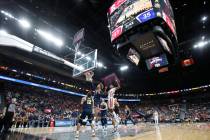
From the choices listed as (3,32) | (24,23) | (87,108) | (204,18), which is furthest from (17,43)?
(204,18)

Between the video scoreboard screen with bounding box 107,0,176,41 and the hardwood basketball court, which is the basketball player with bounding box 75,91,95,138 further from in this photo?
the video scoreboard screen with bounding box 107,0,176,41

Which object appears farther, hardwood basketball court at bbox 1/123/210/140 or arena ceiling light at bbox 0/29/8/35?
arena ceiling light at bbox 0/29/8/35

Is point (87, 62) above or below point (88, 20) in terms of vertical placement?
below

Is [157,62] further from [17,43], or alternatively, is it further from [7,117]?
[17,43]

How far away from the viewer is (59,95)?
2945 cm

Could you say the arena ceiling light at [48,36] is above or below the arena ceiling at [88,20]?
below

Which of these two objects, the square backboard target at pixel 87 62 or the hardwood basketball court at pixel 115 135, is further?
the square backboard target at pixel 87 62

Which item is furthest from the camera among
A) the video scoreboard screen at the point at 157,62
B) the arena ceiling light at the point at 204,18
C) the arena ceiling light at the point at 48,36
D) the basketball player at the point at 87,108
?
the arena ceiling light at the point at 48,36

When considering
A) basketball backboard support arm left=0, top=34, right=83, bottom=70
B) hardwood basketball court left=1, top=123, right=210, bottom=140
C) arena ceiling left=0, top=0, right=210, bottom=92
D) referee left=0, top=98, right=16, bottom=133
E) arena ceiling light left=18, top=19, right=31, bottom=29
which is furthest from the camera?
basketball backboard support arm left=0, top=34, right=83, bottom=70

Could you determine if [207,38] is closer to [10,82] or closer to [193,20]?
[193,20]

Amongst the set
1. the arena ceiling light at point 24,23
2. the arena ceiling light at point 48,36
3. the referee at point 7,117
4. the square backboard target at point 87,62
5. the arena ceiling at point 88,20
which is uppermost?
the arena ceiling at point 88,20

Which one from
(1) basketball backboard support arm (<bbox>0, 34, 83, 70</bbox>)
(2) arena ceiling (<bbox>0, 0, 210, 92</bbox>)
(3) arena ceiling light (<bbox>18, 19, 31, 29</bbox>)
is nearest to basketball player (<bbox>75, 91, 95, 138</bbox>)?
(2) arena ceiling (<bbox>0, 0, 210, 92</bbox>)

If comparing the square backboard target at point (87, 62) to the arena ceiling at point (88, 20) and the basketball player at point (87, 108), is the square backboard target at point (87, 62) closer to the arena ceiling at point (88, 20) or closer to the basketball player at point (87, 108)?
the arena ceiling at point (88, 20)

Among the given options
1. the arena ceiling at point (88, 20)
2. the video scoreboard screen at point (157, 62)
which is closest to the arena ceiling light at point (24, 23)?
the arena ceiling at point (88, 20)
